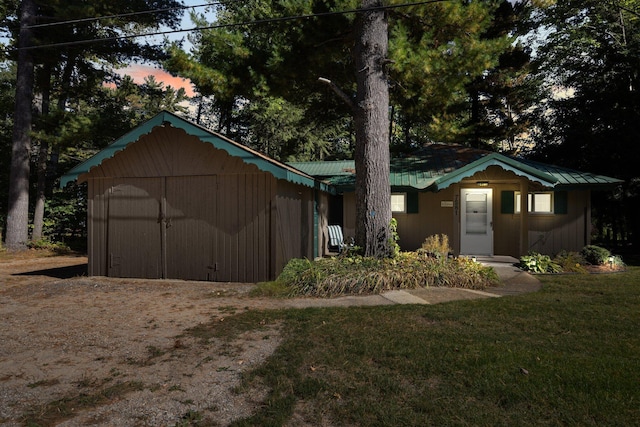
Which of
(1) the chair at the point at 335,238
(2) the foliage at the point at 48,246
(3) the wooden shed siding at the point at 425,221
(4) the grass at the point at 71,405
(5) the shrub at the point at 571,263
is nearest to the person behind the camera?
(4) the grass at the point at 71,405

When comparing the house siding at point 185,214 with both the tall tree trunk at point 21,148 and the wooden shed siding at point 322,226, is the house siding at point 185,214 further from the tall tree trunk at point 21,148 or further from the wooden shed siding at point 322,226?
the tall tree trunk at point 21,148

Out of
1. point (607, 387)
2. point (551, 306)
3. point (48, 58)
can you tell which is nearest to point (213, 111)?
point (48, 58)

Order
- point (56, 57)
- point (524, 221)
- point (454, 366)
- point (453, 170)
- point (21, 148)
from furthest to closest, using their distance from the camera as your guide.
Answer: point (56, 57) < point (21, 148) < point (453, 170) < point (524, 221) < point (454, 366)

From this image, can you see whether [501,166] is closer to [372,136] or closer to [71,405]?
[372,136]

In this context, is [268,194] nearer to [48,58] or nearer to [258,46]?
[258,46]

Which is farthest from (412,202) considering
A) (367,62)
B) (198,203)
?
(198,203)

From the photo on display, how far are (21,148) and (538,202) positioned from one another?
1866 centimetres

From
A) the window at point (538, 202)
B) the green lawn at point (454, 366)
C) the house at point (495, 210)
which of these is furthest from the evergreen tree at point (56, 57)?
the window at point (538, 202)

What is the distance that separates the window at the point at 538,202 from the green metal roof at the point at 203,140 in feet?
23.1

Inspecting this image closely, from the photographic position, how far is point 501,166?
10117 mm

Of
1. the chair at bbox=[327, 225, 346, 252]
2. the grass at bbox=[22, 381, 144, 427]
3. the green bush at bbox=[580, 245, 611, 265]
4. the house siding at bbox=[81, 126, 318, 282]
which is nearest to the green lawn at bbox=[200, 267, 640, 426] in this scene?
the grass at bbox=[22, 381, 144, 427]

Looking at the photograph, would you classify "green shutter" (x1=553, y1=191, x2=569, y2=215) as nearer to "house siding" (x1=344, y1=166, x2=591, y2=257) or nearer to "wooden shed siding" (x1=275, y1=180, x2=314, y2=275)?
"house siding" (x1=344, y1=166, x2=591, y2=257)

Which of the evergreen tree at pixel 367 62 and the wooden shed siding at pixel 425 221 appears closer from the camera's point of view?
the evergreen tree at pixel 367 62

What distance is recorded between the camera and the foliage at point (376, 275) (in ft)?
22.8
